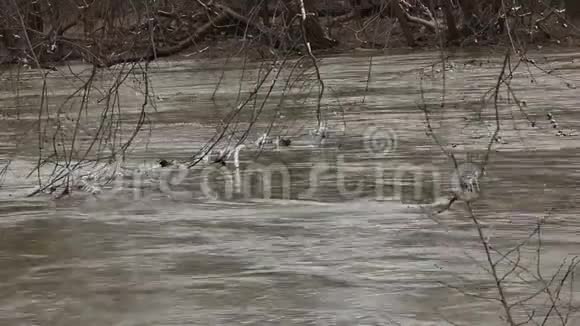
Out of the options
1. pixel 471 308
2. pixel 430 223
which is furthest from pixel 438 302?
pixel 430 223

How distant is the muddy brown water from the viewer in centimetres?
486

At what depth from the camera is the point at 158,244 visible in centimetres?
616

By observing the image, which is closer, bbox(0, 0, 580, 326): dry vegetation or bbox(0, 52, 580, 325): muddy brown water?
bbox(0, 52, 580, 325): muddy brown water

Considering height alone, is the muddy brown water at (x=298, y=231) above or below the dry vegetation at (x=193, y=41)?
below

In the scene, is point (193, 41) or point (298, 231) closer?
point (298, 231)

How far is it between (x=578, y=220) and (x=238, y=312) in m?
2.49

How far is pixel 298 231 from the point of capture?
20.7 feet

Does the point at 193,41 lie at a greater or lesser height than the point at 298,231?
greater

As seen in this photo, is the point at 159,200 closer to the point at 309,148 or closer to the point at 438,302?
the point at 309,148

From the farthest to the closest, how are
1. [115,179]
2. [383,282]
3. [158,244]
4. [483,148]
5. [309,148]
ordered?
1. [309,148]
2. [483,148]
3. [115,179]
4. [158,244]
5. [383,282]

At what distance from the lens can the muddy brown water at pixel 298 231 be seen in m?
4.86

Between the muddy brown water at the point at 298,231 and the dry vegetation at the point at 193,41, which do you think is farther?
the dry vegetation at the point at 193,41

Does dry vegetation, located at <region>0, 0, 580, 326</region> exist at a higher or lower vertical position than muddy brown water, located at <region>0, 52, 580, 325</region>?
higher

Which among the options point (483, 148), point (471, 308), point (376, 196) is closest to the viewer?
point (471, 308)
